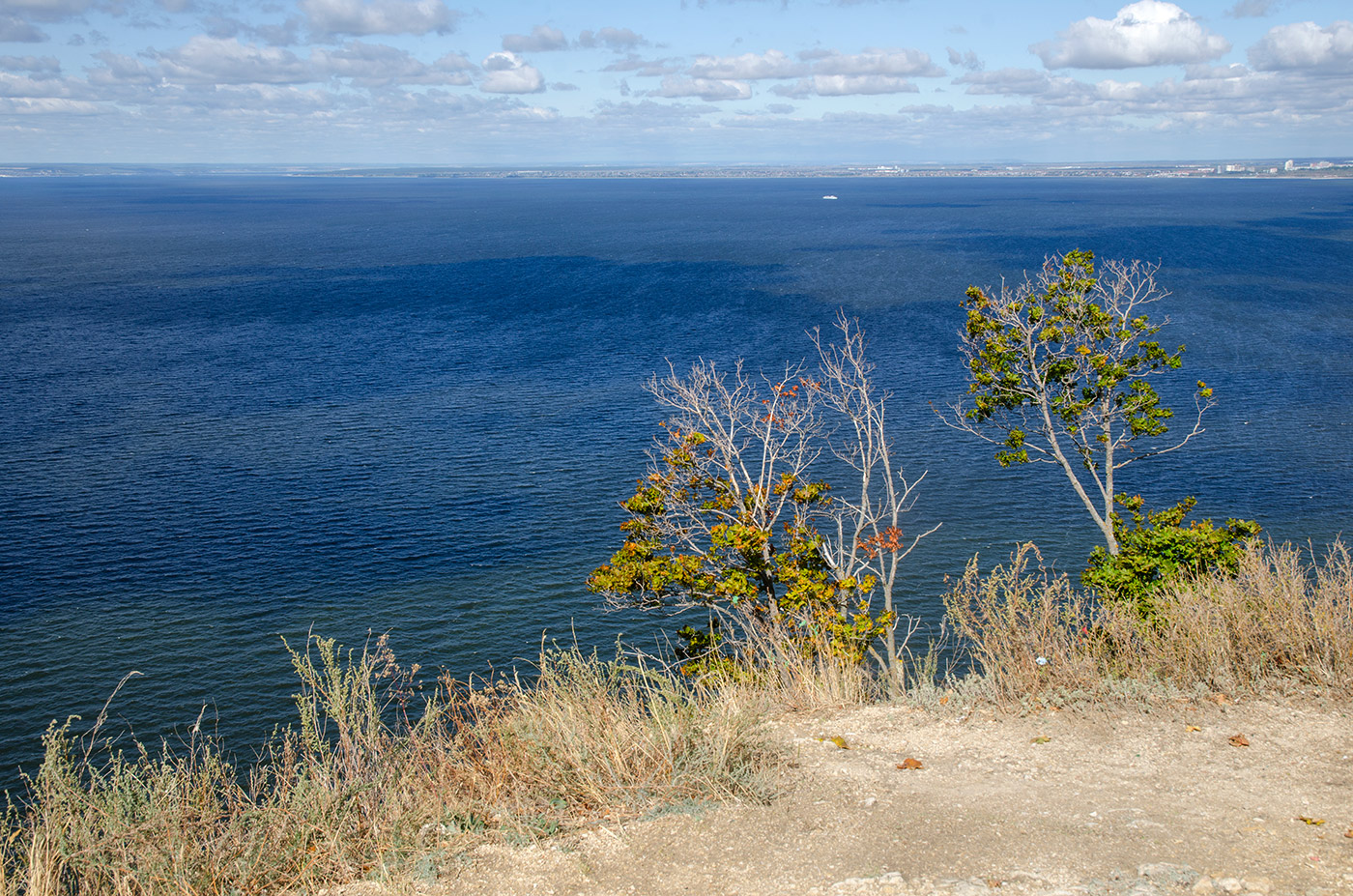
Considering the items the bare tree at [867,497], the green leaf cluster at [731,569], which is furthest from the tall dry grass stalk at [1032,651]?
the green leaf cluster at [731,569]

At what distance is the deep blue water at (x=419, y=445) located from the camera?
27.2 m

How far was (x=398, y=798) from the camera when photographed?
8219 mm

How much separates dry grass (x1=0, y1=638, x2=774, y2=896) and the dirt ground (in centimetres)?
39

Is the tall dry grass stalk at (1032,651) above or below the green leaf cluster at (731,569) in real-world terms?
above

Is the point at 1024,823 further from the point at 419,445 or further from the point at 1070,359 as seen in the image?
the point at 419,445

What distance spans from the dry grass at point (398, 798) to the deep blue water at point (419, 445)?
51.0ft

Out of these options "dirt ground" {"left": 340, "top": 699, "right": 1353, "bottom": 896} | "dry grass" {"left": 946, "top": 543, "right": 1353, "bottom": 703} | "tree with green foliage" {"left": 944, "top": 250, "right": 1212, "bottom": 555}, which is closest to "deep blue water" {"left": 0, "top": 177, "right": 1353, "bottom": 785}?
"tree with green foliage" {"left": 944, "top": 250, "right": 1212, "bottom": 555}

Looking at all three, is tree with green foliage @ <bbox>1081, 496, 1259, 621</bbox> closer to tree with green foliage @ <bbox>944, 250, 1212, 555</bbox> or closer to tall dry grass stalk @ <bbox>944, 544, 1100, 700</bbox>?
tree with green foliage @ <bbox>944, 250, 1212, 555</bbox>

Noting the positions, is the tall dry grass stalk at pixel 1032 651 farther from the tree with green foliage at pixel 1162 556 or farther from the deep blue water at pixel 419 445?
the deep blue water at pixel 419 445

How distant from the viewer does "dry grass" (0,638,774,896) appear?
24.5 feet

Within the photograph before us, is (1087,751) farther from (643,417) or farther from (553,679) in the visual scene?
(643,417)

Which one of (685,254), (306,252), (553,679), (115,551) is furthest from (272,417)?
(306,252)

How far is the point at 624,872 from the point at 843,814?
1895mm

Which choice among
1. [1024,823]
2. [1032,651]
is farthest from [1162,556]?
[1024,823]
